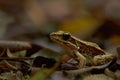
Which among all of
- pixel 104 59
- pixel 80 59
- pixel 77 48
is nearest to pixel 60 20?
pixel 77 48

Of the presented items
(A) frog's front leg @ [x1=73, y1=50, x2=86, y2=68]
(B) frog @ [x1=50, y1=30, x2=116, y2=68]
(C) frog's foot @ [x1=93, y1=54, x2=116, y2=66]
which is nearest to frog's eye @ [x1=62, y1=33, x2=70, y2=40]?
(B) frog @ [x1=50, y1=30, x2=116, y2=68]

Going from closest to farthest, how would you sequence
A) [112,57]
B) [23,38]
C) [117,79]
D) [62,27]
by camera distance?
1. [117,79]
2. [112,57]
3. [23,38]
4. [62,27]

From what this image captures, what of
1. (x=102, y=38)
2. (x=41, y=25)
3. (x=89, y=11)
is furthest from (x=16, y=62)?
(x=89, y=11)

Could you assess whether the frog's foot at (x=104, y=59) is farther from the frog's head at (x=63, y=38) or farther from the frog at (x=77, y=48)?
the frog's head at (x=63, y=38)

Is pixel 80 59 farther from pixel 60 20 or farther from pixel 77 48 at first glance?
pixel 60 20

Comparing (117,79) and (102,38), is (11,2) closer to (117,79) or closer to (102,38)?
(102,38)

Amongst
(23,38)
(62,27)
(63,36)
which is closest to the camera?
(63,36)

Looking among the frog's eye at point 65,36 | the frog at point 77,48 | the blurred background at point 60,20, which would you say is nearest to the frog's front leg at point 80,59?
the frog at point 77,48
